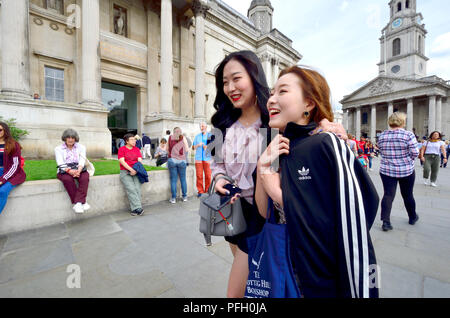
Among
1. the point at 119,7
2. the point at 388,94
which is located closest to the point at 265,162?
the point at 119,7

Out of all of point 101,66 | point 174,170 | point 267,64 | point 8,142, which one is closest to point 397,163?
point 174,170

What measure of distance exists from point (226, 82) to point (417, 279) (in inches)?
115

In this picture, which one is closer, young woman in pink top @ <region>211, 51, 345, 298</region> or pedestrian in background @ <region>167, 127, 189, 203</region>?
young woman in pink top @ <region>211, 51, 345, 298</region>

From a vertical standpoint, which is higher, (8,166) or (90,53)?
(90,53)

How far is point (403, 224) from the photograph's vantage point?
4.00m

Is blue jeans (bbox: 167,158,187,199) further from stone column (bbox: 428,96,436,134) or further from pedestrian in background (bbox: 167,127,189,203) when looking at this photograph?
stone column (bbox: 428,96,436,134)

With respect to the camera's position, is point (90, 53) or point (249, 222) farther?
point (90, 53)

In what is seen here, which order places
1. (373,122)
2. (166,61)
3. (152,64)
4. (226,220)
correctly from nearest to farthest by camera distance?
(226,220), (166,61), (152,64), (373,122)

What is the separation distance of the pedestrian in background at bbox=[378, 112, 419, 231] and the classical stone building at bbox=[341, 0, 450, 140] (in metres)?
49.9

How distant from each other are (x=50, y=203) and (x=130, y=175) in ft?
4.87

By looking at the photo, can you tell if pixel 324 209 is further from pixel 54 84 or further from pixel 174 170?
pixel 54 84

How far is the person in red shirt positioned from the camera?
4.63 m

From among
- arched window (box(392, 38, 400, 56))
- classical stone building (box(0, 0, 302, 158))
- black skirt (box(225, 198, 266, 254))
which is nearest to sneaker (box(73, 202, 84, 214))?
black skirt (box(225, 198, 266, 254))

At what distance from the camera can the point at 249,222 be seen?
4.64 feet
